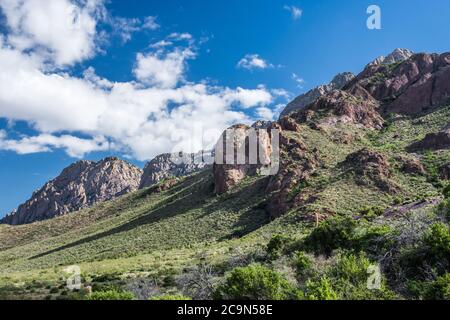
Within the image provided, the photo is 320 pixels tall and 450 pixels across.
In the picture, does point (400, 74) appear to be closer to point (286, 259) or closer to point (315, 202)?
point (315, 202)

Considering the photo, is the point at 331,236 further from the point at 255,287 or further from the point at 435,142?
the point at 435,142

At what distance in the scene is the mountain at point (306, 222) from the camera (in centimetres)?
1803

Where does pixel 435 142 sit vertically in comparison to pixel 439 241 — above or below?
above

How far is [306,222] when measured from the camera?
41312mm

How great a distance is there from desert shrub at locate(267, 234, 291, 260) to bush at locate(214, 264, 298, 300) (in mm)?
9139

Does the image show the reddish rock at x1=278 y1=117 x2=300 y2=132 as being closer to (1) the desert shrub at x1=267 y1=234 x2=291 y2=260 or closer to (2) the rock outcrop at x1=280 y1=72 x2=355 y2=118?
(1) the desert shrub at x1=267 y1=234 x2=291 y2=260

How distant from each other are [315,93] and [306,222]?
14555 centimetres

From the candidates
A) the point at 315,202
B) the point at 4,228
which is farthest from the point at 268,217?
the point at 4,228

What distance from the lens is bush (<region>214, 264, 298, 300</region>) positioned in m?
15.9

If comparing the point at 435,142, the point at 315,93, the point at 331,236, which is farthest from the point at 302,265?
the point at 315,93

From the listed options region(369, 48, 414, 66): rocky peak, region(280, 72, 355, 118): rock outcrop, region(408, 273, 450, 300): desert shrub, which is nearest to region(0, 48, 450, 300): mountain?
region(408, 273, 450, 300): desert shrub

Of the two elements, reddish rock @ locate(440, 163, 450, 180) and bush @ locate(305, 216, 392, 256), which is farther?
reddish rock @ locate(440, 163, 450, 180)

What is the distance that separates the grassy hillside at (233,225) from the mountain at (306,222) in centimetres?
22

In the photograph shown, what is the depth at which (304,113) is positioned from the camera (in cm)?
7931
